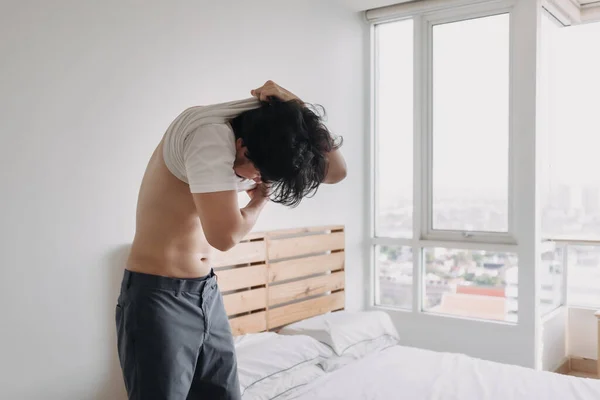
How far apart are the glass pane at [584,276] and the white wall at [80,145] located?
2442 millimetres

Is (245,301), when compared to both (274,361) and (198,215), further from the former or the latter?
(198,215)

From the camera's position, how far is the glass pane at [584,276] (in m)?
3.78

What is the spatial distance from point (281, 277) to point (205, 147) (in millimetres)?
1844

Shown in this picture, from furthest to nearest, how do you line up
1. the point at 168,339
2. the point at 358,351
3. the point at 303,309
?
the point at 303,309 → the point at 358,351 → the point at 168,339

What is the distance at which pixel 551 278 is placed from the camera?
3744 millimetres

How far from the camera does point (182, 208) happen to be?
1511 mm

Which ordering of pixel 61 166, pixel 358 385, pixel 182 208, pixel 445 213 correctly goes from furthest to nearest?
pixel 445 213, pixel 358 385, pixel 61 166, pixel 182 208

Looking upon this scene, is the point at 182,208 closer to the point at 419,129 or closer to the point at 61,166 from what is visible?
the point at 61,166

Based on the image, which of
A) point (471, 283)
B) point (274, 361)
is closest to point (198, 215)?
point (274, 361)

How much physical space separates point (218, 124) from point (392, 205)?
2668 millimetres

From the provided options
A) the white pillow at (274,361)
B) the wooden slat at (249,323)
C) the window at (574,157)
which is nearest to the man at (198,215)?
the white pillow at (274,361)

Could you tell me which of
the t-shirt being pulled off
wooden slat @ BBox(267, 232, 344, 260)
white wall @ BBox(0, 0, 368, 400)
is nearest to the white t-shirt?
the t-shirt being pulled off

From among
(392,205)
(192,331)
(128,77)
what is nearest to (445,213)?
(392,205)

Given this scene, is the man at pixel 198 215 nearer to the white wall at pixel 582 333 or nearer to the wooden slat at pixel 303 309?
the wooden slat at pixel 303 309
